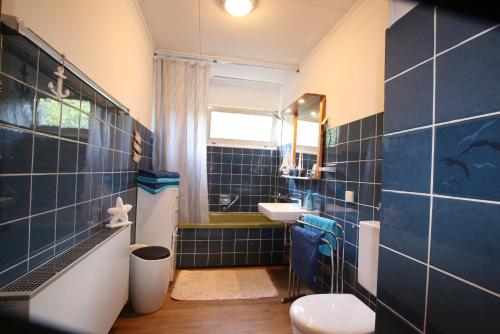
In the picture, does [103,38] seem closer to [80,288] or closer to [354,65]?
[80,288]

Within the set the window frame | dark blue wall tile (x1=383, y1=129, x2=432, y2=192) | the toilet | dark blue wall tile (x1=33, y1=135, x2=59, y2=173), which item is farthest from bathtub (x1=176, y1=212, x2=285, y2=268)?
dark blue wall tile (x1=383, y1=129, x2=432, y2=192)

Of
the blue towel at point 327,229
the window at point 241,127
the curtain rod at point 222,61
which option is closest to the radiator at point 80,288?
the blue towel at point 327,229

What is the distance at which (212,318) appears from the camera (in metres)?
1.89

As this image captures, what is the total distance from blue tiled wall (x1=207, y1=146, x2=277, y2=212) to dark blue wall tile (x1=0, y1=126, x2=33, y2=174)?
270 centimetres

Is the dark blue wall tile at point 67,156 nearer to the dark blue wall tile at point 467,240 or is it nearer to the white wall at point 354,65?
the dark blue wall tile at point 467,240

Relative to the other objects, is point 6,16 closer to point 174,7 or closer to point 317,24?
point 174,7

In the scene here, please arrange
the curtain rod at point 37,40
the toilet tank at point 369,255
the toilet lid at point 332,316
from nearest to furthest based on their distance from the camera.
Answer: the curtain rod at point 37,40
the toilet lid at point 332,316
the toilet tank at point 369,255

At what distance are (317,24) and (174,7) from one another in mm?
1312

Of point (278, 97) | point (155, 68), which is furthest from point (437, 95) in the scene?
point (278, 97)

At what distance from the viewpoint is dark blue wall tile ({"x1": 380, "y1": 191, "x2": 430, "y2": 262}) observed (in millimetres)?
→ 594

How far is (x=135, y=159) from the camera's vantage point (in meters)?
2.15

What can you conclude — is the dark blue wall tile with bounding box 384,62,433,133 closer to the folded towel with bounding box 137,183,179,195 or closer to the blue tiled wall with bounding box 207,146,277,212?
the folded towel with bounding box 137,183,179,195

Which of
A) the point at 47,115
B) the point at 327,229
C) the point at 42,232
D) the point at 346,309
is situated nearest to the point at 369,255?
the point at 346,309

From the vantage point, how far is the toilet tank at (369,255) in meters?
1.31
